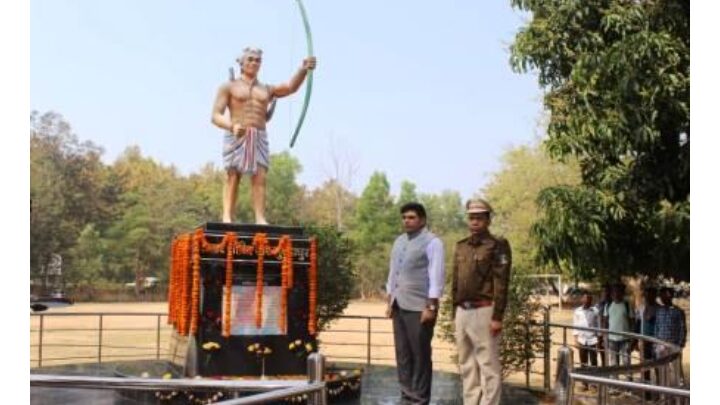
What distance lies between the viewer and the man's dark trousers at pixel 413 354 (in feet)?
→ 17.6

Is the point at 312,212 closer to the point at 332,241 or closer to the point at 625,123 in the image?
the point at 332,241

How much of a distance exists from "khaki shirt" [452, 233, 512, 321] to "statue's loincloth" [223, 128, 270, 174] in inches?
105

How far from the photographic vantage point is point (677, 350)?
14.6ft

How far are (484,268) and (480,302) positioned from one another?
8.4 inches

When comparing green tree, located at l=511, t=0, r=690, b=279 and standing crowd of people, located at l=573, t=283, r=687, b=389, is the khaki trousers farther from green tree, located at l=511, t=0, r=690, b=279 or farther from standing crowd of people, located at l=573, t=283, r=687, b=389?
standing crowd of people, located at l=573, t=283, r=687, b=389

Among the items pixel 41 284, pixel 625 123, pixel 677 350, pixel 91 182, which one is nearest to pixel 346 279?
pixel 625 123

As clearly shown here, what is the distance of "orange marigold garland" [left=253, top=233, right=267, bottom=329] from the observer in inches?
271

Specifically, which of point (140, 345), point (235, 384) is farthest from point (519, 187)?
point (235, 384)

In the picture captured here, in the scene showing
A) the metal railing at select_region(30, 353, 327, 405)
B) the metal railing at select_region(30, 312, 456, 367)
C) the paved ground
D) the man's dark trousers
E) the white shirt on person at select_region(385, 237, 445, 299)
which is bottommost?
the metal railing at select_region(30, 312, 456, 367)

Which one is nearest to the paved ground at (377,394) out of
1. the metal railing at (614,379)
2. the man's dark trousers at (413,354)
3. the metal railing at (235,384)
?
the man's dark trousers at (413,354)

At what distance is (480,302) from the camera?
16.9ft

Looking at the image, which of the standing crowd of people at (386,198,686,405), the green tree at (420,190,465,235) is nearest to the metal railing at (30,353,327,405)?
the standing crowd of people at (386,198,686,405)

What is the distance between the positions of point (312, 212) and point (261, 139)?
4823cm

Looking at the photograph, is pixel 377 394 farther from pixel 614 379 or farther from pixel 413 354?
pixel 614 379
